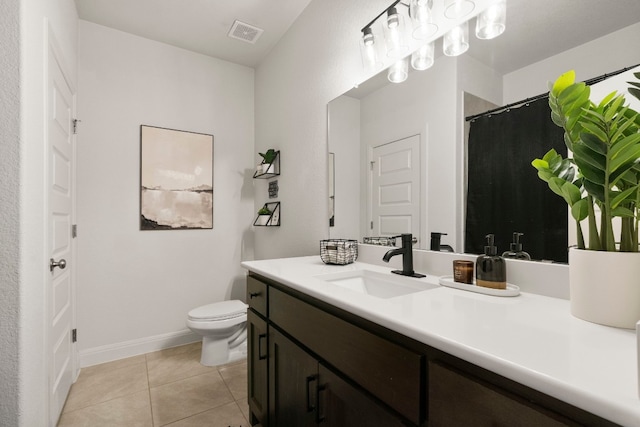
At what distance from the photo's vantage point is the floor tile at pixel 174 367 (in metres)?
2.14

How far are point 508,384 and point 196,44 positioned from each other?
312 cm

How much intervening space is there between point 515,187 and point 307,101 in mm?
1591

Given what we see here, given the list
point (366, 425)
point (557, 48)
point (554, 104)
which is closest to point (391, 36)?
point (557, 48)

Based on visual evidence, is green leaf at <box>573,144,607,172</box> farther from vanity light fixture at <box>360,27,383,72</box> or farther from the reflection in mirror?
the reflection in mirror

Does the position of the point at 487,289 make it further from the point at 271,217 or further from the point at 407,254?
the point at 271,217

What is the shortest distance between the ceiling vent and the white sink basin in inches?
84.3

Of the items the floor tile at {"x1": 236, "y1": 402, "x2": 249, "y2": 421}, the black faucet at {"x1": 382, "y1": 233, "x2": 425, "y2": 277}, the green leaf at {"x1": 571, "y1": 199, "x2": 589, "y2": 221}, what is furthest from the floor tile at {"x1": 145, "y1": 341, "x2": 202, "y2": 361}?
the green leaf at {"x1": 571, "y1": 199, "x2": 589, "y2": 221}

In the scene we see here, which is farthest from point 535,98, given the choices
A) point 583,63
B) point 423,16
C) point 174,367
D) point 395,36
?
point 174,367

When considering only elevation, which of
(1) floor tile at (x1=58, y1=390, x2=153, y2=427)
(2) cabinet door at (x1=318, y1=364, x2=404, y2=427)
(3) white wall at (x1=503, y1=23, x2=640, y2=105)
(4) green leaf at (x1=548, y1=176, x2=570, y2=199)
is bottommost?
(1) floor tile at (x1=58, y1=390, x2=153, y2=427)

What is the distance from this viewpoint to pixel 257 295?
152 cm

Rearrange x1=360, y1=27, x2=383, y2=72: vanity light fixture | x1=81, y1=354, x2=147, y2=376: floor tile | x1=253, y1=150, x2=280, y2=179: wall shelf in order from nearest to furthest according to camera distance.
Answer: x1=360, y1=27, x2=383, y2=72: vanity light fixture
x1=81, y1=354, x2=147, y2=376: floor tile
x1=253, y1=150, x2=280, y2=179: wall shelf

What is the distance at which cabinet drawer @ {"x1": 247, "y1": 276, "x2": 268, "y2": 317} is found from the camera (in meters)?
1.44

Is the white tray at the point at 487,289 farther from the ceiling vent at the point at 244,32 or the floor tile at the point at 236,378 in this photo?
the ceiling vent at the point at 244,32

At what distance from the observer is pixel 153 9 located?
2236 millimetres
